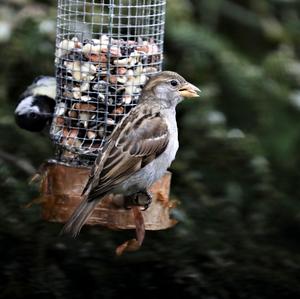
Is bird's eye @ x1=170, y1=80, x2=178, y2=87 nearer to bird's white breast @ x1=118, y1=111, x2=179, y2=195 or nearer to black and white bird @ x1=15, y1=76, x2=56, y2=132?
bird's white breast @ x1=118, y1=111, x2=179, y2=195

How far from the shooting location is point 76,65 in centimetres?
561

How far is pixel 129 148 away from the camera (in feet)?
17.2

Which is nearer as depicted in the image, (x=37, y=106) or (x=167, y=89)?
(x=167, y=89)

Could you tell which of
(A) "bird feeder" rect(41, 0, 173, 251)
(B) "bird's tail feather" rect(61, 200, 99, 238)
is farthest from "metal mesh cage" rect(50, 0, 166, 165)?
(B) "bird's tail feather" rect(61, 200, 99, 238)

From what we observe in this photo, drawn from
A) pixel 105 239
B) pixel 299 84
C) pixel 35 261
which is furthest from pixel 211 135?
pixel 35 261

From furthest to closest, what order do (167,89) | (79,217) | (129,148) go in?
(167,89)
(129,148)
(79,217)

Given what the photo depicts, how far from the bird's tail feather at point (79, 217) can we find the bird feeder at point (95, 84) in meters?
0.29

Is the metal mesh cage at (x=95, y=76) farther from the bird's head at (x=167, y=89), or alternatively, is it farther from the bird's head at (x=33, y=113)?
the bird's head at (x=167, y=89)

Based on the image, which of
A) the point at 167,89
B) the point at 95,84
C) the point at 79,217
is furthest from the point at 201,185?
the point at 79,217

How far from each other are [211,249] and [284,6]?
2825 millimetres

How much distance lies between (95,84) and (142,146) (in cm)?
54

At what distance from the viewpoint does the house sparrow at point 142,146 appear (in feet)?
16.9

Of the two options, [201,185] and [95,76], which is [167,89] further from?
[201,185]

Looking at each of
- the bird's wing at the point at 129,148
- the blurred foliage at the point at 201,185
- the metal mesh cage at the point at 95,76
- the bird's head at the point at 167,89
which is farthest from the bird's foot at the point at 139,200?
the blurred foliage at the point at 201,185
